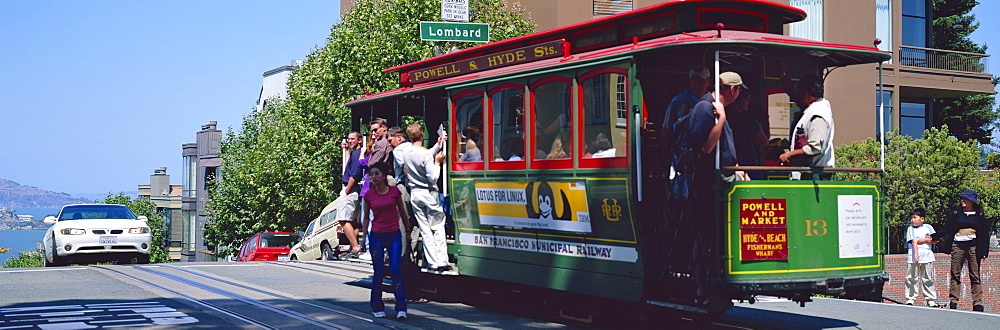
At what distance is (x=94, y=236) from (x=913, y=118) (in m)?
27.1

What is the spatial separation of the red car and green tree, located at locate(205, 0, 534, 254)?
1194 mm

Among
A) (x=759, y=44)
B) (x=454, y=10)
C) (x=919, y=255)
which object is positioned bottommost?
(x=919, y=255)

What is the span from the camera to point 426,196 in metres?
11.2

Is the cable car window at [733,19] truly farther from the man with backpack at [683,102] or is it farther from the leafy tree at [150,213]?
the leafy tree at [150,213]

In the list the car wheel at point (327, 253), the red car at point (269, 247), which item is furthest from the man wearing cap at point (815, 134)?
the red car at point (269, 247)

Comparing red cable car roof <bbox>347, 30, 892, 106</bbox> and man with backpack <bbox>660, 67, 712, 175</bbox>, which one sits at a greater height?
red cable car roof <bbox>347, 30, 892, 106</bbox>

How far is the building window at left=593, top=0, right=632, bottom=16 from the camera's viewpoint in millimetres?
31219

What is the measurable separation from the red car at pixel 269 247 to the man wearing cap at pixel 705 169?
21.8 m

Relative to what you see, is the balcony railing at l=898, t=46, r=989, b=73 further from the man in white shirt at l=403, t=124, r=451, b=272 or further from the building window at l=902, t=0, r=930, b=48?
the man in white shirt at l=403, t=124, r=451, b=272

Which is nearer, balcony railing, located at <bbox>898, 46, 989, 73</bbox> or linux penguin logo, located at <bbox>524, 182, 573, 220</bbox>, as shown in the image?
linux penguin logo, located at <bbox>524, 182, 573, 220</bbox>

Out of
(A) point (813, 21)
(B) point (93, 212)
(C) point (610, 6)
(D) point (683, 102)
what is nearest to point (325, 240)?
(B) point (93, 212)

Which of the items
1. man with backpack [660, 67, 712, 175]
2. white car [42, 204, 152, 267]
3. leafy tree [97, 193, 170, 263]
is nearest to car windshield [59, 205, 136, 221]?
white car [42, 204, 152, 267]

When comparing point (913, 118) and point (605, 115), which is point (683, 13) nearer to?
point (605, 115)

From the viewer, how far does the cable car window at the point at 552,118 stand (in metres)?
10.1
